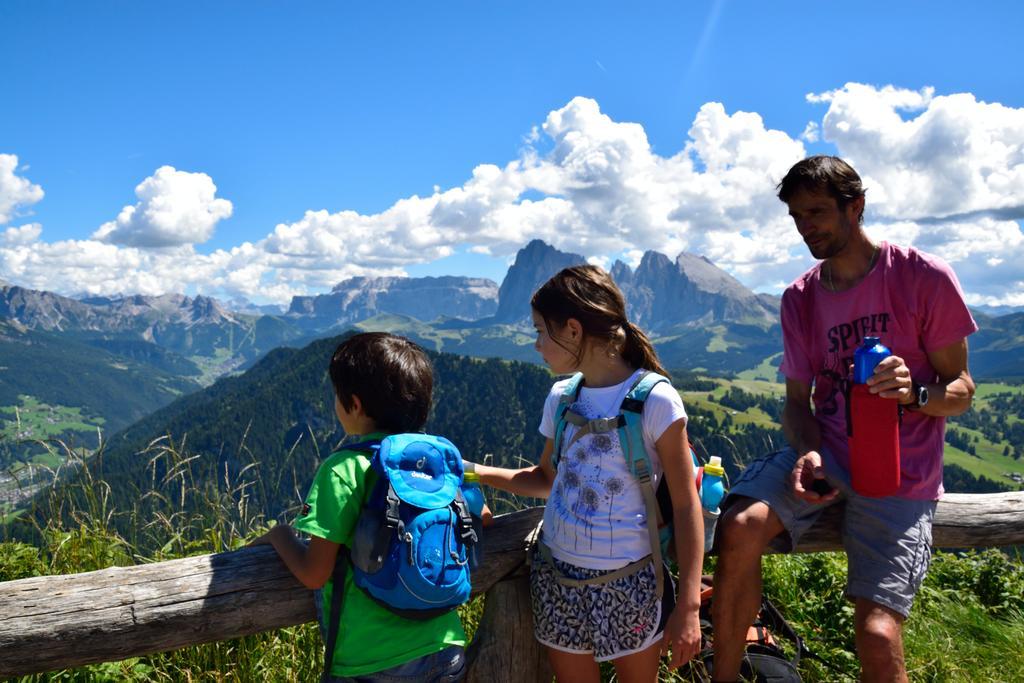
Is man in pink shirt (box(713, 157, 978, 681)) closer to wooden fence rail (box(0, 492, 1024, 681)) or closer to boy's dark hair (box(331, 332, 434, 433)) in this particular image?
wooden fence rail (box(0, 492, 1024, 681))

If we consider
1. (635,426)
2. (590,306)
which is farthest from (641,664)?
(590,306)

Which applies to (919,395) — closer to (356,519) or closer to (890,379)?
(890,379)

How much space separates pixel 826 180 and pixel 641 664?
256cm

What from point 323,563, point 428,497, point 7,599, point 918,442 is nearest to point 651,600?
point 428,497

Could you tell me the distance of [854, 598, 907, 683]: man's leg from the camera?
3029mm

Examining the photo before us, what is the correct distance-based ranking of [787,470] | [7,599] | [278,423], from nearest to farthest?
1. [7,599]
2. [787,470]
3. [278,423]

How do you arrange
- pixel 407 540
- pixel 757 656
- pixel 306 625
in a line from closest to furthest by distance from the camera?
pixel 407 540 → pixel 757 656 → pixel 306 625

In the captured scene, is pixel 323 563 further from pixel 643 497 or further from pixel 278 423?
pixel 278 423

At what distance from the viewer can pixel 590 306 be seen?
10.0 ft

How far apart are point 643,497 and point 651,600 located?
0.44 meters

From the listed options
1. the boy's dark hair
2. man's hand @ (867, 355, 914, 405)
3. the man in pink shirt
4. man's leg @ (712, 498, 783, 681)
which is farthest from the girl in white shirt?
man's hand @ (867, 355, 914, 405)

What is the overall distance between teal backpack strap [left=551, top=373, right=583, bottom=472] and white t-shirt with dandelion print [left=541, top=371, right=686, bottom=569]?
63 millimetres

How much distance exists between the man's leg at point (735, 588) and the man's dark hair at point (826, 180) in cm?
172

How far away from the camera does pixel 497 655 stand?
328 centimetres
